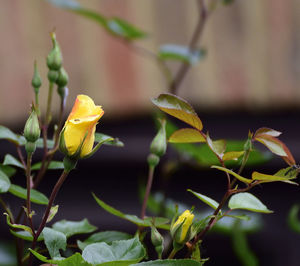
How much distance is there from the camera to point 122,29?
2.88ft

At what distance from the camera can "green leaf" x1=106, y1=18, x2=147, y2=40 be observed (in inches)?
34.1

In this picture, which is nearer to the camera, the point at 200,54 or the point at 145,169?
the point at 200,54

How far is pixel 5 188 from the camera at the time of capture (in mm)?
359

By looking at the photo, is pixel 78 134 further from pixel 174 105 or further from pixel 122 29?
pixel 122 29

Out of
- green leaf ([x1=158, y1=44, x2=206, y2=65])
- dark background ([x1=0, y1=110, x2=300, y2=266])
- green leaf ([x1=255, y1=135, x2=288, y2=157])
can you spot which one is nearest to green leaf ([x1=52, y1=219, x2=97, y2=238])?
green leaf ([x1=255, y1=135, x2=288, y2=157])

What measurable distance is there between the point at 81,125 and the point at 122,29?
23.2 inches

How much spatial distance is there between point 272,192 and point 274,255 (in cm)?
19

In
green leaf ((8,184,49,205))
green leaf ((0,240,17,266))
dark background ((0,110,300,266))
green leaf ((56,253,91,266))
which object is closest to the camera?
green leaf ((56,253,91,266))

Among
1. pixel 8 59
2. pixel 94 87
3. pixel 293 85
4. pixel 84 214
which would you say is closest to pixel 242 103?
pixel 293 85

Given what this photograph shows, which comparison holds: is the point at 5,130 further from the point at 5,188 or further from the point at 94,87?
the point at 94,87

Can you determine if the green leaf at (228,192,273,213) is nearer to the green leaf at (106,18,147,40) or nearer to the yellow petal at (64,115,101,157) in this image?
the yellow petal at (64,115,101,157)

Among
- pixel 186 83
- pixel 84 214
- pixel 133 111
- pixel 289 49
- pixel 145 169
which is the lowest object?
pixel 84 214

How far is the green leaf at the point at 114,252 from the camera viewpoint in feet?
0.97

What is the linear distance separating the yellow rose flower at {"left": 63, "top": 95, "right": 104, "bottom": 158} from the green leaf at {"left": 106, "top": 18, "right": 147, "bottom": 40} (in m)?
0.56
